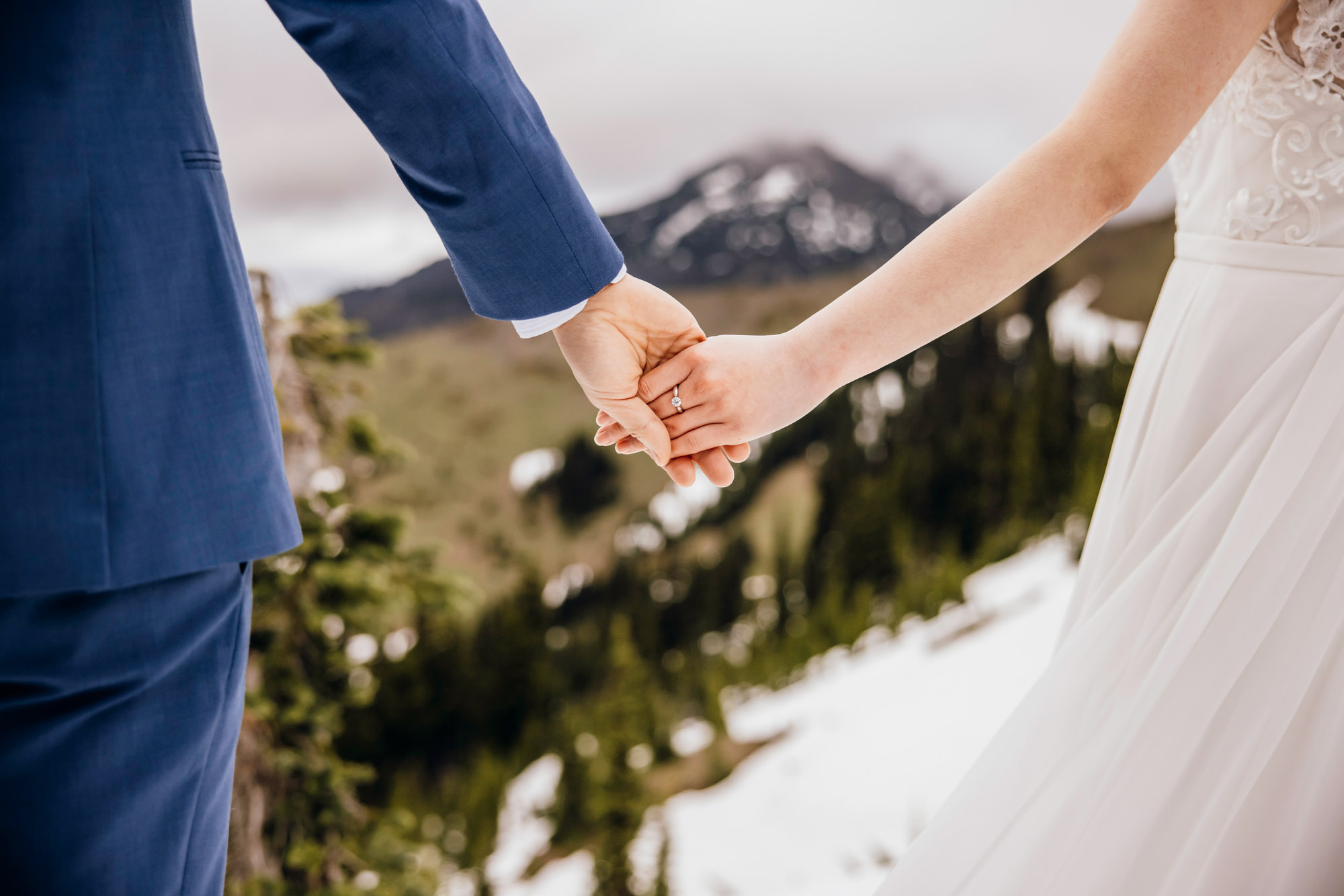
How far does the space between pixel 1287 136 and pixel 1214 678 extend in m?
0.55

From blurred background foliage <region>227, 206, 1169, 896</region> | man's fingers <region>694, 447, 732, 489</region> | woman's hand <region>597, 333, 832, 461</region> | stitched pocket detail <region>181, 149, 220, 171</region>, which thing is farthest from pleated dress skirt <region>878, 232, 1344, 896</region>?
blurred background foliage <region>227, 206, 1169, 896</region>

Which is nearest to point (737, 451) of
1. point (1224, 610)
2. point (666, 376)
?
point (666, 376)

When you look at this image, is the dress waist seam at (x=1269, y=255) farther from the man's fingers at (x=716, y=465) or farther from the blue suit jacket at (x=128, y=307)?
the blue suit jacket at (x=128, y=307)

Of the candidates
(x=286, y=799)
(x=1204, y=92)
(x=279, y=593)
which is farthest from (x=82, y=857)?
(x=286, y=799)

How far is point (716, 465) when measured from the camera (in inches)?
51.5

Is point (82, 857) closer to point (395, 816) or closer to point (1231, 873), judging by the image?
point (1231, 873)

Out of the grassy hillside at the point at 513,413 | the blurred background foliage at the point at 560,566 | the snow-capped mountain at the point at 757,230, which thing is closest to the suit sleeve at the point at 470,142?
the blurred background foliage at the point at 560,566

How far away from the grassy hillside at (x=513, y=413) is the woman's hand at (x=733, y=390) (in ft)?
116

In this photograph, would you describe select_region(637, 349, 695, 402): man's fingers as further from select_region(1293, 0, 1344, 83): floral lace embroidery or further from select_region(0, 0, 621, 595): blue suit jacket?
select_region(1293, 0, 1344, 83): floral lace embroidery

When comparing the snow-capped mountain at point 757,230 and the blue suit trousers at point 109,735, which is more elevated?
the blue suit trousers at point 109,735

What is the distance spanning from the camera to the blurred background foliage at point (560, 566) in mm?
3295

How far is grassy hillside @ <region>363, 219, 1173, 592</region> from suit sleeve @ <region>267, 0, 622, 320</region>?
35702 mm

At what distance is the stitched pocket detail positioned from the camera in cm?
72

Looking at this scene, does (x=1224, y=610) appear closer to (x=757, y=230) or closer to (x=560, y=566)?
(x=560, y=566)
